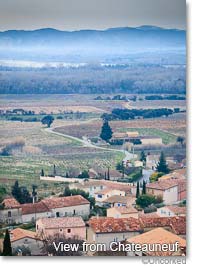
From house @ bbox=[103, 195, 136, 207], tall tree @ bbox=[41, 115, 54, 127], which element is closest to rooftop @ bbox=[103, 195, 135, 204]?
house @ bbox=[103, 195, 136, 207]

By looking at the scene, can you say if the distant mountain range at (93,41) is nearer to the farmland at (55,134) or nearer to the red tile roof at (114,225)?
the farmland at (55,134)

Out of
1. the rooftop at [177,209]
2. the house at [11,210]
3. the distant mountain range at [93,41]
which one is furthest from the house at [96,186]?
the distant mountain range at [93,41]

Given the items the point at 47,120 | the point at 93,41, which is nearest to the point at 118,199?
the point at 47,120

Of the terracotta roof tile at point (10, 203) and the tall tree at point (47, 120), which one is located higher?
the tall tree at point (47, 120)

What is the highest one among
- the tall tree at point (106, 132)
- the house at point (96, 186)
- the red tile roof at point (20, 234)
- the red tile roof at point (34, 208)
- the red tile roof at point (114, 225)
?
the tall tree at point (106, 132)

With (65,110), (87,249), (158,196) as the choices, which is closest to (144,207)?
(158,196)

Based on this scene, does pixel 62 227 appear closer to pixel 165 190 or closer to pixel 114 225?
pixel 114 225
